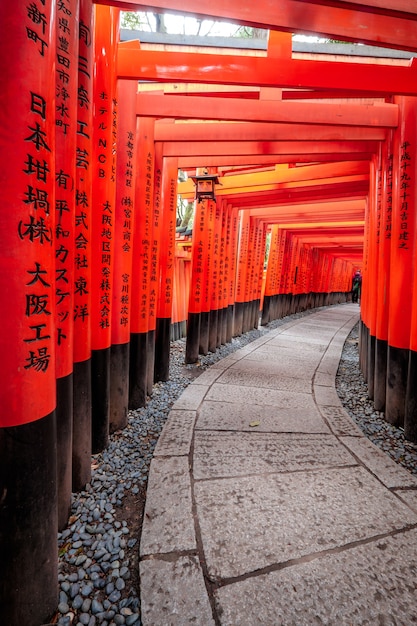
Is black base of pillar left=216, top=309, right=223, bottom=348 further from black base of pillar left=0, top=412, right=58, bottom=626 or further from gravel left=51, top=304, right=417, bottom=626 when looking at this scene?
black base of pillar left=0, top=412, right=58, bottom=626

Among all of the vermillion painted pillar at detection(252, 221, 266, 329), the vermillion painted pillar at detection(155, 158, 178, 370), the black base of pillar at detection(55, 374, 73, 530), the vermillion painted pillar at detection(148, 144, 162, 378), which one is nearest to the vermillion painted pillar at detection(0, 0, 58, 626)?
the black base of pillar at detection(55, 374, 73, 530)

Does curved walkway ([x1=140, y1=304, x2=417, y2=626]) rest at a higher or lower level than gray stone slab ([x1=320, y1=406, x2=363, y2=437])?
lower

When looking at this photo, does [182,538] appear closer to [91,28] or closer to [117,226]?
[117,226]

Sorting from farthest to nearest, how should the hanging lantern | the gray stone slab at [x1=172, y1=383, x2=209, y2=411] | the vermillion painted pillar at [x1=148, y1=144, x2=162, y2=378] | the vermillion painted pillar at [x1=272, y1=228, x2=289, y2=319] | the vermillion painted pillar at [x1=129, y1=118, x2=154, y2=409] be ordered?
the vermillion painted pillar at [x1=272, y1=228, x2=289, y2=319] → the hanging lantern → the vermillion painted pillar at [x1=148, y1=144, x2=162, y2=378] → the vermillion painted pillar at [x1=129, y1=118, x2=154, y2=409] → the gray stone slab at [x1=172, y1=383, x2=209, y2=411]

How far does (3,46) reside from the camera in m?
1.32

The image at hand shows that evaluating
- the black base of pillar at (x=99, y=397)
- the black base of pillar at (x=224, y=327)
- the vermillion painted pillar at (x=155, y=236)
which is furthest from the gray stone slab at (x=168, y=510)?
the black base of pillar at (x=224, y=327)

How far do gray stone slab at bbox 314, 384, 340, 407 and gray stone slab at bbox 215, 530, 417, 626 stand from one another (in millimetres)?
2699

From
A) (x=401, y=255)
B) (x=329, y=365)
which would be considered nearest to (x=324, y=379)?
(x=329, y=365)

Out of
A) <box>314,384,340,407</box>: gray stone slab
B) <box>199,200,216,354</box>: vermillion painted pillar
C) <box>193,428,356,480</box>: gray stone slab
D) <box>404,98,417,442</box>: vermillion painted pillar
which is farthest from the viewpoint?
<box>199,200,216,354</box>: vermillion painted pillar

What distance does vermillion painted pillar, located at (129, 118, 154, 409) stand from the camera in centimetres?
456

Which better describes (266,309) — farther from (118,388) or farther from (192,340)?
(118,388)

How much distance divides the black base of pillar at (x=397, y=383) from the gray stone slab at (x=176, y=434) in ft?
8.01

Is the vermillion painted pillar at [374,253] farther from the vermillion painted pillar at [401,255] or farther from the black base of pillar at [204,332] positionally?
the black base of pillar at [204,332]

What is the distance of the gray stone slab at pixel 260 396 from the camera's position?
15.2 feet
